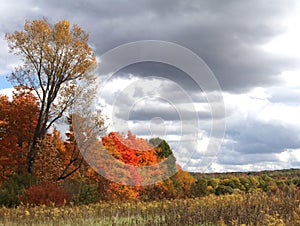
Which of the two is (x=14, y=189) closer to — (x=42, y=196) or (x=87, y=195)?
(x=87, y=195)

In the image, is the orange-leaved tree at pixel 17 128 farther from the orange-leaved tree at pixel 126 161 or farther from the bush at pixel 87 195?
the bush at pixel 87 195

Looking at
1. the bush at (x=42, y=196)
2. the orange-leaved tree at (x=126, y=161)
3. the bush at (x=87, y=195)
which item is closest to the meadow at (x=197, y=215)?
the bush at (x=42, y=196)

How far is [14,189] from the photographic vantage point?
23984 mm

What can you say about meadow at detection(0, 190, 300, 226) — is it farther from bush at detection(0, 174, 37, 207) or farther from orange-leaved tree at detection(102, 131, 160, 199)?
orange-leaved tree at detection(102, 131, 160, 199)

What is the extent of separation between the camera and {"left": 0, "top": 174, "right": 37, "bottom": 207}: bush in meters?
22.8

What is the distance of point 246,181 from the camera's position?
61.0 meters

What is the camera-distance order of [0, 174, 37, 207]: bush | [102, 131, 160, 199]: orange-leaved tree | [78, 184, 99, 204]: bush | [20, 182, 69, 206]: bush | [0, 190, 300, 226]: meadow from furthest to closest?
[102, 131, 160, 199]: orange-leaved tree → [78, 184, 99, 204]: bush → [0, 174, 37, 207]: bush → [20, 182, 69, 206]: bush → [0, 190, 300, 226]: meadow

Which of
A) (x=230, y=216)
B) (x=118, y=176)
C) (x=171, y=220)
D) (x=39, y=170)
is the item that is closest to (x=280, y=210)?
(x=230, y=216)

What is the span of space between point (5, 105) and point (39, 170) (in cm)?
607

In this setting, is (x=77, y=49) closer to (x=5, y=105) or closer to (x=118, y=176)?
(x=5, y=105)

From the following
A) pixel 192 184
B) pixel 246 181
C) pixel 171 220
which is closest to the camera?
pixel 171 220

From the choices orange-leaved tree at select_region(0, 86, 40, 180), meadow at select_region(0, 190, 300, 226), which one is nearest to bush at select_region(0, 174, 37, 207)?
orange-leaved tree at select_region(0, 86, 40, 180)

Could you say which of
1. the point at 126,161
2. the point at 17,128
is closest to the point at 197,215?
the point at 126,161

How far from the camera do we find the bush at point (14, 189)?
22.8 metres
